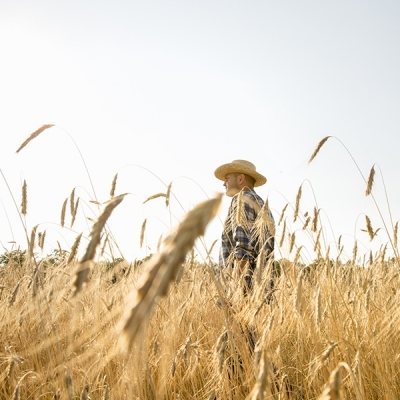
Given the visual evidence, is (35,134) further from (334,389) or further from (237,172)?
(237,172)

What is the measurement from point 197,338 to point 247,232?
1232 mm

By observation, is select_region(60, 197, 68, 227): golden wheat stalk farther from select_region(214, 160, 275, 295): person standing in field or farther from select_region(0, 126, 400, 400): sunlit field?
select_region(214, 160, 275, 295): person standing in field

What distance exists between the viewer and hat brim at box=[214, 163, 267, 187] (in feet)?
13.2

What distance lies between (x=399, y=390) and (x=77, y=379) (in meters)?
1.48

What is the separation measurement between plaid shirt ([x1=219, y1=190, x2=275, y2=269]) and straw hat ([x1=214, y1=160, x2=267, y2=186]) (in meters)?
0.45

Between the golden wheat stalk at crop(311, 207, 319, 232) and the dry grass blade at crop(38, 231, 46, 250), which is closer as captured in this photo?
the golden wheat stalk at crop(311, 207, 319, 232)

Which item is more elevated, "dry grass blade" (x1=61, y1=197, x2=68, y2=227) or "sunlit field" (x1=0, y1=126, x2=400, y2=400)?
"dry grass blade" (x1=61, y1=197, x2=68, y2=227)

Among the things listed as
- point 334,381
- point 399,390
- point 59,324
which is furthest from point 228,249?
point 334,381

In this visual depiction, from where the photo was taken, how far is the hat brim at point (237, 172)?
4032mm

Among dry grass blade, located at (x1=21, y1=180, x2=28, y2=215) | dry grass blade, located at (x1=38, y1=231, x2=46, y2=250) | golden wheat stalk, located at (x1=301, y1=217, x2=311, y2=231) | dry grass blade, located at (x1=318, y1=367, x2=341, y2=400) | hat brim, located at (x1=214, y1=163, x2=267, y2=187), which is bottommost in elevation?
dry grass blade, located at (x1=318, y1=367, x2=341, y2=400)

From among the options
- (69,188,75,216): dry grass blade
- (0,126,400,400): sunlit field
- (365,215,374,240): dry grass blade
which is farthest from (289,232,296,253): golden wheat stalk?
(69,188,75,216): dry grass blade

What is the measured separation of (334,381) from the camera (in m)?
0.77

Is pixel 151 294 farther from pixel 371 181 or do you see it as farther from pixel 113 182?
pixel 371 181

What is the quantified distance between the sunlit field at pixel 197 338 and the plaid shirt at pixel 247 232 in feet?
0.64
